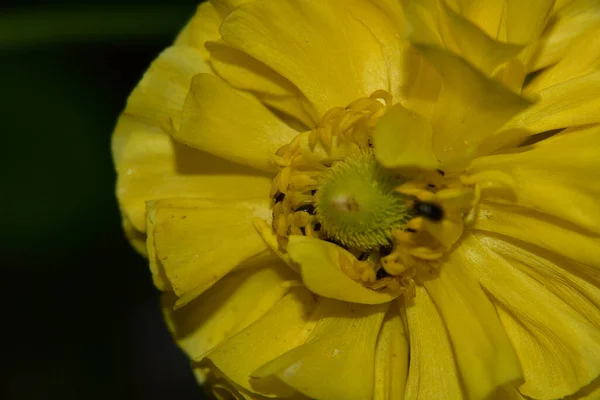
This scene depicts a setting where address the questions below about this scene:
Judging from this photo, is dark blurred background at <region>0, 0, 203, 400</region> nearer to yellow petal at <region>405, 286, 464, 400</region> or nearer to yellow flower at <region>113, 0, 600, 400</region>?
yellow flower at <region>113, 0, 600, 400</region>

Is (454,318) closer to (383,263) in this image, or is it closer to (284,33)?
(383,263)

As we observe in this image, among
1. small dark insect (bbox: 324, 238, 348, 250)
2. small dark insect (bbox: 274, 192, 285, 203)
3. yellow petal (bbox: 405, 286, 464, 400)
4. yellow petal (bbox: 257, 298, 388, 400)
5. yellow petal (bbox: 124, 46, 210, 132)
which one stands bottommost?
yellow petal (bbox: 257, 298, 388, 400)

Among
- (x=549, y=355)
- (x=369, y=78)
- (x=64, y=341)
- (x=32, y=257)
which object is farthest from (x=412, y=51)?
(x=64, y=341)

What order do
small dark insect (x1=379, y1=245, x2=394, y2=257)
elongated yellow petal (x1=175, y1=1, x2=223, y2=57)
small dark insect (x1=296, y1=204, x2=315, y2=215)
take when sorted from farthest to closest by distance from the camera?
elongated yellow petal (x1=175, y1=1, x2=223, y2=57) < small dark insect (x1=296, y1=204, x2=315, y2=215) < small dark insect (x1=379, y1=245, x2=394, y2=257)

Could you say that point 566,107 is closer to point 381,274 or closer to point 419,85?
point 419,85

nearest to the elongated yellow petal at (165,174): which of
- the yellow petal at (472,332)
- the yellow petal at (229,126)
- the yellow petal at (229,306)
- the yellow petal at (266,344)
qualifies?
the yellow petal at (229,126)

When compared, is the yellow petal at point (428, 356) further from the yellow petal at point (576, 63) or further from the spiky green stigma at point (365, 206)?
the yellow petal at point (576, 63)

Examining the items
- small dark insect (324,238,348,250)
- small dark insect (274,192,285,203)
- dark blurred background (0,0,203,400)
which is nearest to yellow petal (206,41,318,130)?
small dark insect (274,192,285,203)
